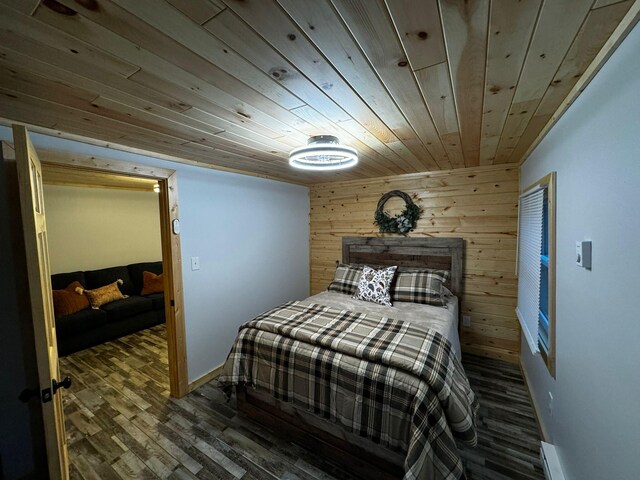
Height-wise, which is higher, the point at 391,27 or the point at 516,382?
the point at 391,27

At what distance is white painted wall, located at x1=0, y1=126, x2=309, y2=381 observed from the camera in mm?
2457

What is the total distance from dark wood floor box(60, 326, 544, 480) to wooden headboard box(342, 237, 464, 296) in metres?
1.10

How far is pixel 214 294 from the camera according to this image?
107 inches

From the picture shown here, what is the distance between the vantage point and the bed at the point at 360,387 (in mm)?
1398

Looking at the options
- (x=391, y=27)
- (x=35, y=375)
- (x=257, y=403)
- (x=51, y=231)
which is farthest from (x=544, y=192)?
(x=51, y=231)

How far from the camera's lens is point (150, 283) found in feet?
13.6

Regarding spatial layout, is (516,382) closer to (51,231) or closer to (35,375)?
(35,375)

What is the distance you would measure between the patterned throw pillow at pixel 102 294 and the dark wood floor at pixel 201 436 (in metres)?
0.98

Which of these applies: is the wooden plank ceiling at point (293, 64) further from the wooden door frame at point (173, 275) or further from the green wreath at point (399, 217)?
the green wreath at point (399, 217)

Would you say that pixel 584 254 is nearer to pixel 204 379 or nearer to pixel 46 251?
pixel 46 251

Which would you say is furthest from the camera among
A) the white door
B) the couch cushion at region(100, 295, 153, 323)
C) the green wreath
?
the couch cushion at region(100, 295, 153, 323)

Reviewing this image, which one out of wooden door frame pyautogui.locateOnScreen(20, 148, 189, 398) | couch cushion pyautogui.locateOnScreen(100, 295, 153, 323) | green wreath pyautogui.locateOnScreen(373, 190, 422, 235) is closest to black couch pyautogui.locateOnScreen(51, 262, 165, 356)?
couch cushion pyautogui.locateOnScreen(100, 295, 153, 323)

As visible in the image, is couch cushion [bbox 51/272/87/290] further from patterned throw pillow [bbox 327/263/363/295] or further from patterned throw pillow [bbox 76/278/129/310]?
patterned throw pillow [bbox 327/263/363/295]

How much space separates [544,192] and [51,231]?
570 cm
